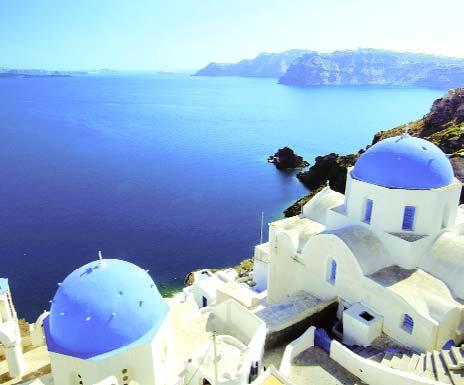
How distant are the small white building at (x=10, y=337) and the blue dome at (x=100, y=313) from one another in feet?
7.01

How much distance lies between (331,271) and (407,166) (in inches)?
208

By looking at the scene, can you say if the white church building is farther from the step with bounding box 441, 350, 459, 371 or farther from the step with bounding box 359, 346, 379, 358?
the step with bounding box 441, 350, 459, 371

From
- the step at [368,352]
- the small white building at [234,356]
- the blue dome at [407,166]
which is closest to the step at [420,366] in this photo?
the step at [368,352]

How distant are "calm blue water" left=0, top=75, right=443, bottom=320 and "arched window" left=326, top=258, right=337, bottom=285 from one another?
1801 centimetres

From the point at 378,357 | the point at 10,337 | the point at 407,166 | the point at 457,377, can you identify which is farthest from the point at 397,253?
the point at 10,337

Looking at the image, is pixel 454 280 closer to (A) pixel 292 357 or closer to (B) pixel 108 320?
(A) pixel 292 357

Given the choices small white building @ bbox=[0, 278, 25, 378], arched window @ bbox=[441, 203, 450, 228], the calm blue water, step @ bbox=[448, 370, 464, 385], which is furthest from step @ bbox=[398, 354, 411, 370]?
the calm blue water

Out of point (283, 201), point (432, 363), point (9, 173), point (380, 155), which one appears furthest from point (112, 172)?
point (432, 363)

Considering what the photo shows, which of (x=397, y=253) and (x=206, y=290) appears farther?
(x=206, y=290)

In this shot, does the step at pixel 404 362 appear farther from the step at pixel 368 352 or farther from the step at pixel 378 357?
the step at pixel 368 352

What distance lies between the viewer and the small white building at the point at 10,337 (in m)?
13.9

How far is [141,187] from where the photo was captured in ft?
177

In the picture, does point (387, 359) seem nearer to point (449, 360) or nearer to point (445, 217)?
point (449, 360)

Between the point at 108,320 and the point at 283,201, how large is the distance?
42.5 meters
